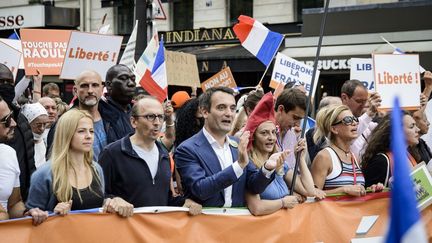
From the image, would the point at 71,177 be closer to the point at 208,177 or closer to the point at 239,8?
the point at 208,177

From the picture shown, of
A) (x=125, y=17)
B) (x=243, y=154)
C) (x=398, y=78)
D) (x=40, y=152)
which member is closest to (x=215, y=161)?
(x=243, y=154)

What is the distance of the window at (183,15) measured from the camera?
24844mm

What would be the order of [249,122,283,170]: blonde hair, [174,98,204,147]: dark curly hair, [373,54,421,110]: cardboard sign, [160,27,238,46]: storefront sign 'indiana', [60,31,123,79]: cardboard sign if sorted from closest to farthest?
[249,122,283,170]: blonde hair, [174,98,204,147]: dark curly hair, [60,31,123,79]: cardboard sign, [373,54,421,110]: cardboard sign, [160,27,238,46]: storefront sign 'indiana'

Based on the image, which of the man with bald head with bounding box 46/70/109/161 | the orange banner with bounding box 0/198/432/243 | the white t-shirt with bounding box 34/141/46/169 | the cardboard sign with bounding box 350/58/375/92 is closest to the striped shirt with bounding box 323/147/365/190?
the orange banner with bounding box 0/198/432/243

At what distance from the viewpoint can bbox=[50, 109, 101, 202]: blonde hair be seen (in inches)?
168

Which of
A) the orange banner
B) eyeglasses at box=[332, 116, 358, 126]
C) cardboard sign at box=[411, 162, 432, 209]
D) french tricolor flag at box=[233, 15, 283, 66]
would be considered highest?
french tricolor flag at box=[233, 15, 283, 66]

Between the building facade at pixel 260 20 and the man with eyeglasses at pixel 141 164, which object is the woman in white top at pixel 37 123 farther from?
the building facade at pixel 260 20

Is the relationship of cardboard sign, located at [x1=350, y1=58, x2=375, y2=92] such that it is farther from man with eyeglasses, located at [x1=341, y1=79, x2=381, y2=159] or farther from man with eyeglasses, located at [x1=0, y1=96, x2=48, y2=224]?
man with eyeglasses, located at [x1=0, y1=96, x2=48, y2=224]

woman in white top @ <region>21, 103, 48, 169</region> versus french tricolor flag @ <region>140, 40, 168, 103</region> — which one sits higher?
french tricolor flag @ <region>140, 40, 168, 103</region>

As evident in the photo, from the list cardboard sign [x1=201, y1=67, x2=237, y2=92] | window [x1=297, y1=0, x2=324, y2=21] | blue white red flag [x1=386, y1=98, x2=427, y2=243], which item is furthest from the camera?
window [x1=297, y1=0, x2=324, y2=21]

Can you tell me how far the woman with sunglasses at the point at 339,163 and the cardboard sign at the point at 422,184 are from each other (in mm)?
401

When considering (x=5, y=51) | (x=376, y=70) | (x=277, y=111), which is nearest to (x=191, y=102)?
(x=277, y=111)

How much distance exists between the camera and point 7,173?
4.38 meters

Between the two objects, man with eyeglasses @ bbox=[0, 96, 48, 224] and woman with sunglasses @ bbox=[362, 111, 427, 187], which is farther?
woman with sunglasses @ bbox=[362, 111, 427, 187]
